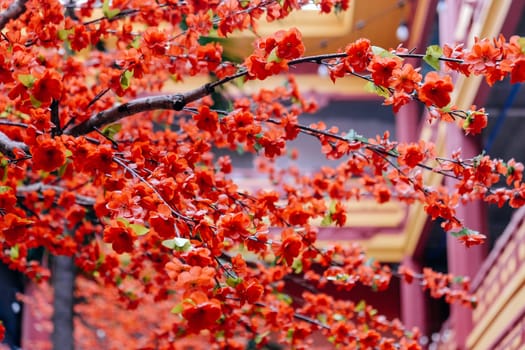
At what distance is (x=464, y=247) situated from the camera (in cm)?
725

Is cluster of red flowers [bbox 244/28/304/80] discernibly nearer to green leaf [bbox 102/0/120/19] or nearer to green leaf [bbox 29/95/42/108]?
green leaf [bbox 29/95/42/108]

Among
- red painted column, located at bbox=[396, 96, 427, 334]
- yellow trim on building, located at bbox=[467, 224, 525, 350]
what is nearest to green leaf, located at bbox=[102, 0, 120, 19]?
yellow trim on building, located at bbox=[467, 224, 525, 350]

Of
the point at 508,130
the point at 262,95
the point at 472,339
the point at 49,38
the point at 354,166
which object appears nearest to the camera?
the point at 49,38

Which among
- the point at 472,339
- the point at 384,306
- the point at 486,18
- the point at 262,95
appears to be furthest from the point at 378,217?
the point at 262,95

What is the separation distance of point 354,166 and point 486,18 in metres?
2.83

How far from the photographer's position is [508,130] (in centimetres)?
966

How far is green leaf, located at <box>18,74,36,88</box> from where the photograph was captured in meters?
2.47

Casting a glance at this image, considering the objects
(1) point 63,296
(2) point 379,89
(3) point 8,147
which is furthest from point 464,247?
(3) point 8,147

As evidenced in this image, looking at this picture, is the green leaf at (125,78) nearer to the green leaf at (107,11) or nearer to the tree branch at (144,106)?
the tree branch at (144,106)

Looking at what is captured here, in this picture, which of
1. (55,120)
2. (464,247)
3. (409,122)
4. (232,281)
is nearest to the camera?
(232,281)

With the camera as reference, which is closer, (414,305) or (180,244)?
(180,244)

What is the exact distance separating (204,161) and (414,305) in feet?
19.1

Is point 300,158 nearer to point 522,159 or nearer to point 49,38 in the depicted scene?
point 522,159

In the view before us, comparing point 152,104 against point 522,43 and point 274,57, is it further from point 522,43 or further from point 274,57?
point 522,43
